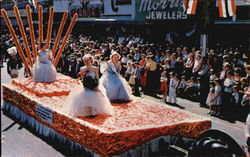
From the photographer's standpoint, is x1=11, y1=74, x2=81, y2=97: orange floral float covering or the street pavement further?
x1=11, y1=74, x2=81, y2=97: orange floral float covering

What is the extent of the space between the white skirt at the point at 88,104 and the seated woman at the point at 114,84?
140cm

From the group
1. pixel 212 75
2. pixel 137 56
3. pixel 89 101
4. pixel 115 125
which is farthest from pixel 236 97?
pixel 137 56

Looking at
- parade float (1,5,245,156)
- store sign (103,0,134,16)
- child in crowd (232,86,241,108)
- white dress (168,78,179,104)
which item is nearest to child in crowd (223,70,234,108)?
child in crowd (232,86,241,108)

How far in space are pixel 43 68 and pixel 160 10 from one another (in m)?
11.8

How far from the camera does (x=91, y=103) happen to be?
23.3 feet

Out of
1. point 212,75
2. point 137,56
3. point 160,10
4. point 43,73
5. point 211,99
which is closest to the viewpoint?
point 211,99

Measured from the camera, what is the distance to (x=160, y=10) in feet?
68.8

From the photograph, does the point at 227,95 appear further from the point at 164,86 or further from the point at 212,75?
the point at 164,86

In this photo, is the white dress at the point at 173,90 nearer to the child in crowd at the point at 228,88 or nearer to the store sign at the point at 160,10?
the child in crowd at the point at 228,88

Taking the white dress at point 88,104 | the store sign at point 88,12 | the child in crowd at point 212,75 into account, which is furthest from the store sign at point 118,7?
the white dress at point 88,104

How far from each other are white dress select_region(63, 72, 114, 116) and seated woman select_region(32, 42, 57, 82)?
3735mm

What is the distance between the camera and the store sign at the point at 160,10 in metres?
19.6

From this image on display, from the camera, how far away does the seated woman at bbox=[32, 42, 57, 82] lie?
10.8m

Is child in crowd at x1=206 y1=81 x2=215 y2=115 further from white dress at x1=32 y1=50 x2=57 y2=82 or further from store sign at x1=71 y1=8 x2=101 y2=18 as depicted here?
store sign at x1=71 y1=8 x2=101 y2=18
